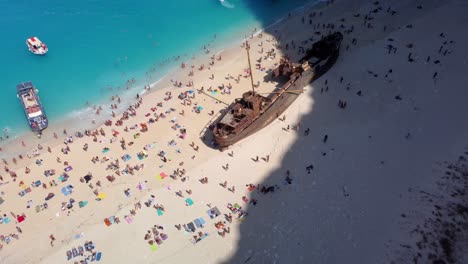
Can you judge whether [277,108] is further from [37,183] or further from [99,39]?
[99,39]

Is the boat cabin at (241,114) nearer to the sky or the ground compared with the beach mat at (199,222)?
nearer to the sky

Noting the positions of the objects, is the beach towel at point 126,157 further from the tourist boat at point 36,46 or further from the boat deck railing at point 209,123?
the tourist boat at point 36,46

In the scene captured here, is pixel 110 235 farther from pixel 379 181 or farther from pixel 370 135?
pixel 370 135

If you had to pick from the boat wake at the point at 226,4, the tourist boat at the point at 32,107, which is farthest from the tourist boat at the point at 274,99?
the boat wake at the point at 226,4

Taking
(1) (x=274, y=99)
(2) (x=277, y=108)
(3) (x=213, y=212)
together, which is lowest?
(3) (x=213, y=212)

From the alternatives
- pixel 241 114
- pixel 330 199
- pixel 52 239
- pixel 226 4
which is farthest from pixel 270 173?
pixel 226 4

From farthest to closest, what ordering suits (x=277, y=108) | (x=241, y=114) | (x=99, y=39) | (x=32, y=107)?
(x=99, y=39) < (x=32, y=107) < (x=277, y=108) < (x=241, y=114)

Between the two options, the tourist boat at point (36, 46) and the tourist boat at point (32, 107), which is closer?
the tourist boat at point (32, 107)

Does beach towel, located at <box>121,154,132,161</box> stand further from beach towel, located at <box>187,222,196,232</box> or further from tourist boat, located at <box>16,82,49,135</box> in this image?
tourist boat, located at <box>16,82,49,135</box>
